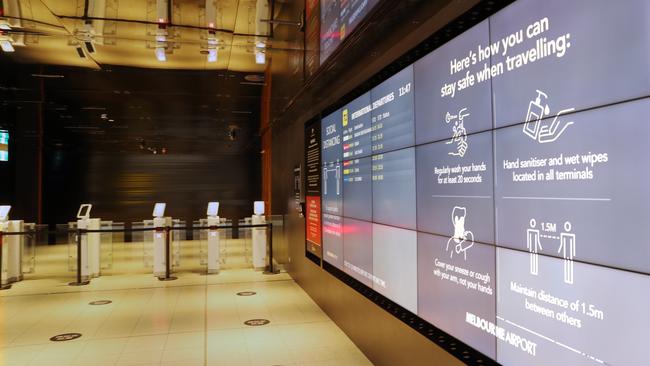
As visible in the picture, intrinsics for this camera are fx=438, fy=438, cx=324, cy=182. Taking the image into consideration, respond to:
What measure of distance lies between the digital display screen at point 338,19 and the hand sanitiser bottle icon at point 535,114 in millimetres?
1783

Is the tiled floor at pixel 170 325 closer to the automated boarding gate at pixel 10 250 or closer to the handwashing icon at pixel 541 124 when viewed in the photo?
the automated boarding gate at pixel 10 250

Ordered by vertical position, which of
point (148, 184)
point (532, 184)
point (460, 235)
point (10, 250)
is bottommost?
point (10, 250)

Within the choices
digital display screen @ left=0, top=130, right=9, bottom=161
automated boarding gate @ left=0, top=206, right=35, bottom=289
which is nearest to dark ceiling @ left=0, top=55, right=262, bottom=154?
digital display screen @ left=0, top=130, right=9, bottom=161

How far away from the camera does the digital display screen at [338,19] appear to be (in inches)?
142

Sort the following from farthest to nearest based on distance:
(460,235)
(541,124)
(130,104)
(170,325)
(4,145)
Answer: (130,104), (4,145), (170,325), (460,235), (541,124)

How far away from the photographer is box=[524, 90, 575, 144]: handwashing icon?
5.53ft

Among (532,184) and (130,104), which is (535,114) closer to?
(532,184)

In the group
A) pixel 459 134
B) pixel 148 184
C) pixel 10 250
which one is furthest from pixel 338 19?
pixel 148 184

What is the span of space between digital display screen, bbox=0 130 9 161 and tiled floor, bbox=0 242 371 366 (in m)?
5.32

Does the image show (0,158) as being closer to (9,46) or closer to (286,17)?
(9,46)

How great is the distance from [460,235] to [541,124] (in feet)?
2.63

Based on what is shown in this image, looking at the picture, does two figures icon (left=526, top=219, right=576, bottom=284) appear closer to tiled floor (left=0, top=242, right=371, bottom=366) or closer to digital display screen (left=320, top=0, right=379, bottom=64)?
digital display screen (left=320, top=0, right=379, bottom=64)

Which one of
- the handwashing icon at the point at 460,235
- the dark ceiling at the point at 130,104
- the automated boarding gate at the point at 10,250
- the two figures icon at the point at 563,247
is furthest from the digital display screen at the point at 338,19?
the automated boarding gate at the point at 10,250

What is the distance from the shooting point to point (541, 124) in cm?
178
